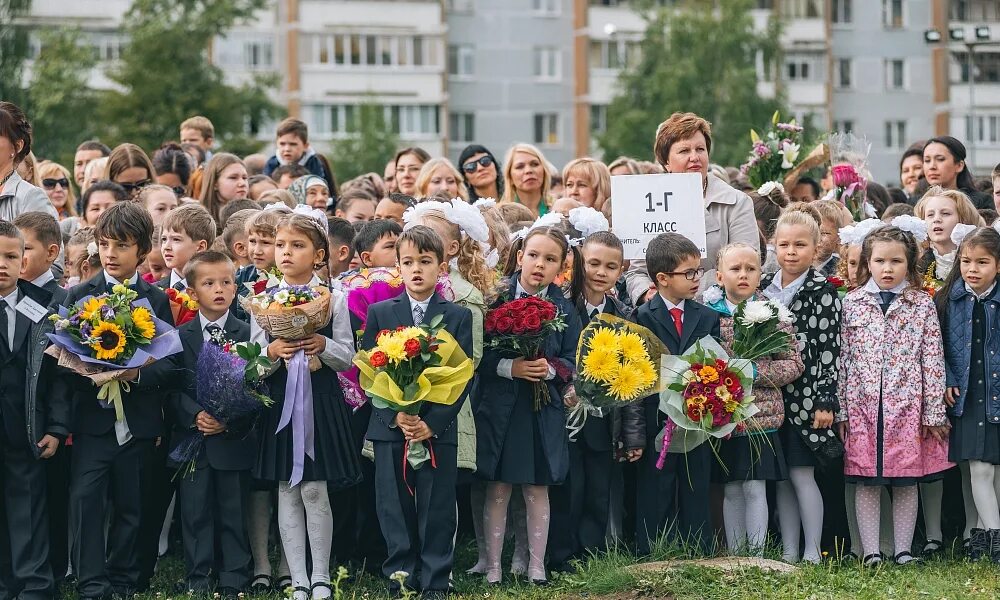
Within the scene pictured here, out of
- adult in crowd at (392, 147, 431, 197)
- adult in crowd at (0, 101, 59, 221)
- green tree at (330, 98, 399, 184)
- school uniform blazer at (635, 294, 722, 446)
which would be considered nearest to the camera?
school uniform blazer at (635, 294, 722, 446)

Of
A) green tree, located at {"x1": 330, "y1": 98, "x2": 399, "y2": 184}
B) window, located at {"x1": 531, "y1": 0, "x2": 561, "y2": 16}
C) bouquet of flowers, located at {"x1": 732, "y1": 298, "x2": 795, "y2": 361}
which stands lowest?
bouquet of flowers, located at {"x1": 732, "y1": 298, "x2": 795, "y2": 361}

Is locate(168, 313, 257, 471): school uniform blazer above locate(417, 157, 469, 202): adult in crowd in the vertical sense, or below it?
below

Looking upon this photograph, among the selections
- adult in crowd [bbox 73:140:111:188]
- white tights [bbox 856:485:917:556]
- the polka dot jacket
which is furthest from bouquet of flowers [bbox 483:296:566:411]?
adult in crowd [bbox 73:140:111:188]

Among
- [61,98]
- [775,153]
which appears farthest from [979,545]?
[61,98]

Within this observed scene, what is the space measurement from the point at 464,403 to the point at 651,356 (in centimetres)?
114

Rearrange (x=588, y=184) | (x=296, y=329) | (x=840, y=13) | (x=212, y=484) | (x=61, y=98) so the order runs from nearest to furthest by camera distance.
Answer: (x=296, y=329) → (x=212, y=484) → (x=588, y=184) → (x=61, y=98) → (x=840, y=13)

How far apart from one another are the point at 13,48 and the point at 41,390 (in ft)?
125

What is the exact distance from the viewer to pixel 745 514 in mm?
9023

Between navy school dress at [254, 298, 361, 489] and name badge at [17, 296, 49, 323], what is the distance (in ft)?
4.52

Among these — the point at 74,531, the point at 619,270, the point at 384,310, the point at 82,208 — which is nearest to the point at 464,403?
the point at 384,310

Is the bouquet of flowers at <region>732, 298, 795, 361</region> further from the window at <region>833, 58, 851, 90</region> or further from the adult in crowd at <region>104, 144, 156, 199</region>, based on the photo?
the window at <region>833, 58, 851, 90</region>

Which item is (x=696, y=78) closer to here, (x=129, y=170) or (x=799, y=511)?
(x=129, y=170)

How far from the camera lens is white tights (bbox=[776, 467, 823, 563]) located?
8953mm

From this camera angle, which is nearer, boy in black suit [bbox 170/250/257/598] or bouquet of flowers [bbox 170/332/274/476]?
bouquet of flowers [bbox 170/332/274/476]
